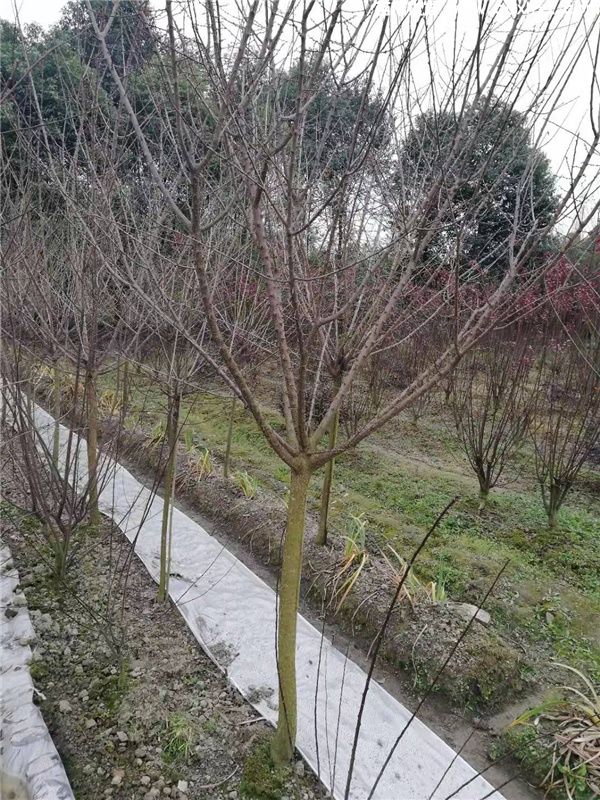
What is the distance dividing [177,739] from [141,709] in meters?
0.27

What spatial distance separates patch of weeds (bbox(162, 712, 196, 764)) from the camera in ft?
7.50

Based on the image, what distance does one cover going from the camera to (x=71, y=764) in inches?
88.4

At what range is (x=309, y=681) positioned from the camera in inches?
114

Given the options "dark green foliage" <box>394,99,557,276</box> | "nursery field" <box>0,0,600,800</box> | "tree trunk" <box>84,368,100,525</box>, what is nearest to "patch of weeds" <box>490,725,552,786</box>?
"nursery field" <box>0,0,600,800</box>

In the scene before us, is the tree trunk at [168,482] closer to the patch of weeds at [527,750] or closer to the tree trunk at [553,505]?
the patch of weeds at [527,750]

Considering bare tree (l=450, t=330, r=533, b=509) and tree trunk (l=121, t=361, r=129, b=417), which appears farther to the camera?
bare tree (l=450, t=330, r=533, b=509)

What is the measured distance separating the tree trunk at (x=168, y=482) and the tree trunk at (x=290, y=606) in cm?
132

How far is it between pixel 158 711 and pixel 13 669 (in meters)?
0.82

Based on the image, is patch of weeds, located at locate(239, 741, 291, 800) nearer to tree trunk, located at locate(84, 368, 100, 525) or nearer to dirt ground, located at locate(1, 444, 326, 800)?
dirt ground, located at locate(1, 444, 326, 800)

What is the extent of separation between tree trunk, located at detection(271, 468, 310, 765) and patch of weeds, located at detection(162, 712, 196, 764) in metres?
0.39

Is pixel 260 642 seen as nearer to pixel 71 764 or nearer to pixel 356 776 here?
pixel 356 776

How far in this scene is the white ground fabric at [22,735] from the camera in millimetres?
2107

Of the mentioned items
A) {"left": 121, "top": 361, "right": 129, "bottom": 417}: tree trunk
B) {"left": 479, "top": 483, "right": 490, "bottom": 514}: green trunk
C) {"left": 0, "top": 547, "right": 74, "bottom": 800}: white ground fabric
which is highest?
{"left": 121, "top": 361, "right": 129, "bottom": 417}: tree trunk

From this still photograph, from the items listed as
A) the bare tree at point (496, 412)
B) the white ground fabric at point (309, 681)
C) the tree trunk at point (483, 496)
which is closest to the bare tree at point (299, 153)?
the white ground fabric at point (309, 681)
